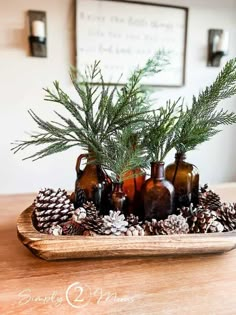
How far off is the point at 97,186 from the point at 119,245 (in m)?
0.18

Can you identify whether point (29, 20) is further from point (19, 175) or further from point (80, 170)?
point (80, 170)

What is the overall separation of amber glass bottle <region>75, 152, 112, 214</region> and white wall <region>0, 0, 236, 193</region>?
1.10 meters

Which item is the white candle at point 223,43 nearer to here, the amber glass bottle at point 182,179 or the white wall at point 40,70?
the white wall at point 40,70

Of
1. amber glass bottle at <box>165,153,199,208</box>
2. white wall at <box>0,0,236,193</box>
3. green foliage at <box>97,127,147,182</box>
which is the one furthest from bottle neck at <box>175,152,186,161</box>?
white wall at <box>0,0,236,193</box>

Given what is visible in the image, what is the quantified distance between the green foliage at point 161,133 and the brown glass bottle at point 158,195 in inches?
→ 1.1

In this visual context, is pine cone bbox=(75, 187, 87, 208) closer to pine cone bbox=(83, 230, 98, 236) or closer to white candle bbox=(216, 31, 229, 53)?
pine cone bbox=(83, 230, 98, 236)

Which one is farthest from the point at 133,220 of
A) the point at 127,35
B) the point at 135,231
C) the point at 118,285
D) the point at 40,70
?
the point at 127,35

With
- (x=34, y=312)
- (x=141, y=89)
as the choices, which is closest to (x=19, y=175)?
(x=141, y=89)

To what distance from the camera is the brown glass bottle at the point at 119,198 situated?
71 centimetres

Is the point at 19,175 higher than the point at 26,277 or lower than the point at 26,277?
lower

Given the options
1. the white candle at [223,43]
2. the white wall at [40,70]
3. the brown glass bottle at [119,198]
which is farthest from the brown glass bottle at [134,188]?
the white candle at [223,43]

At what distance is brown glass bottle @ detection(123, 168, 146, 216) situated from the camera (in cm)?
75

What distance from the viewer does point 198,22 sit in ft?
7.09

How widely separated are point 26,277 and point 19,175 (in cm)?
151
